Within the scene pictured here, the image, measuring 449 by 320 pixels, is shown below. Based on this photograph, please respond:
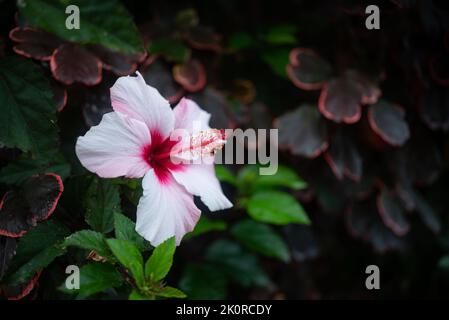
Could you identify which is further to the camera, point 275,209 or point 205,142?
point 275,209

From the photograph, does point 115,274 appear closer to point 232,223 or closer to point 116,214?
point 116,214

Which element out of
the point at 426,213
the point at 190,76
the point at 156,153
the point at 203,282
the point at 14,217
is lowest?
the point at 203,282

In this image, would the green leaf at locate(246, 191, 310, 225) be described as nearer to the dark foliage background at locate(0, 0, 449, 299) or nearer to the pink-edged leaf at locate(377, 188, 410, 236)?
the dark foliage background at locate(0, 0, 449, 299)

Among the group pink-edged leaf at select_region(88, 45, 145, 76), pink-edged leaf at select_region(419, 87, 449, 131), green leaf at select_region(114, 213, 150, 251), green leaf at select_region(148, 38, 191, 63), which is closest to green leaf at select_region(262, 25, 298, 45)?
green leaf at select_region(148, 38, 191, 63)

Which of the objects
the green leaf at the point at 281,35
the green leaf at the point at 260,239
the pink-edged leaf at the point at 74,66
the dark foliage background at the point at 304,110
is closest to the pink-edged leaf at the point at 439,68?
the dark foliage background at the point at 304,110

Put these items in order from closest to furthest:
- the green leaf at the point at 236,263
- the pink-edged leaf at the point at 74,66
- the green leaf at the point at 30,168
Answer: the green leaf at the point at 30,168 → the pink-edged leaf at the point at 74,66 → the green leaf at the point at 236,263

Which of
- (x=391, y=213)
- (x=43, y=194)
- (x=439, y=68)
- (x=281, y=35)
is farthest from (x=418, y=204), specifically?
(x=43, y=194)

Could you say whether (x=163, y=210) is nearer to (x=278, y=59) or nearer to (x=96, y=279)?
(x=96, y=279)

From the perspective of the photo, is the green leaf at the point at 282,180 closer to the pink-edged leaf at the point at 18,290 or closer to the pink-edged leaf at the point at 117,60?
the pink-edged leaf at the point at 117,60
